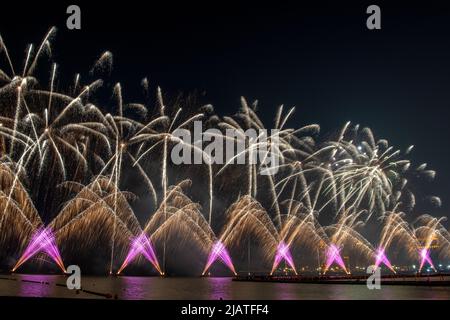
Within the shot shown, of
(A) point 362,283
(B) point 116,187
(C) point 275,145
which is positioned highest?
(C) point 275,145

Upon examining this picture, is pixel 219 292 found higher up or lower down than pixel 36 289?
lower down

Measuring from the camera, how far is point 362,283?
4609 centimetres

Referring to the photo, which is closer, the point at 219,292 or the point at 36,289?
the point at 36,289
